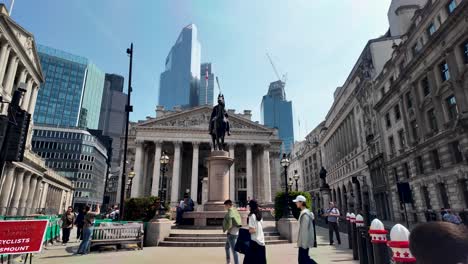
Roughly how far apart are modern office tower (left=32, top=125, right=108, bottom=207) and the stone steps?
8936 cm

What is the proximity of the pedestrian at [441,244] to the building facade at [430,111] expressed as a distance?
17.1 metres

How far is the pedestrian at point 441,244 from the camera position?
1657mm

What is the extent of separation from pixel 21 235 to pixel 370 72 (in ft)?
157

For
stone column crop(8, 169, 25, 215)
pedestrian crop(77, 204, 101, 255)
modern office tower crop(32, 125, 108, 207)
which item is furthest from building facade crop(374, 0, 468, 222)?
modern office tower crop(32, 125, 108, 207)

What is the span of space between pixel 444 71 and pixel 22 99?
156 ft

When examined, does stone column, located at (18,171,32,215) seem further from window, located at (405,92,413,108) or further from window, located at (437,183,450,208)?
window, located at (405,92,413,108)

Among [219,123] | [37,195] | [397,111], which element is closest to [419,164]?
[397,111]

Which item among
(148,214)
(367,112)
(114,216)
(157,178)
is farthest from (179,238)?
(367,112)

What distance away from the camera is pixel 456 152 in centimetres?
2259

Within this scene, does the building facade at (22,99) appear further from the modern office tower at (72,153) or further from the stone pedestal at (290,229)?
the modern office tower at (72,153)

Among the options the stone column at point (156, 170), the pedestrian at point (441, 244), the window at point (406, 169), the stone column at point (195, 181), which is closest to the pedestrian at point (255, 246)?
the pedestrian at point (441, 244)

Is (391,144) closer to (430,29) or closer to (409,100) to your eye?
(409,100)

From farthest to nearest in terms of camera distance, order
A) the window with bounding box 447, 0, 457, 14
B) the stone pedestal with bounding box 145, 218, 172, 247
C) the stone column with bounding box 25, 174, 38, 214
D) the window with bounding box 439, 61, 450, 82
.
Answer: the stone column with bounding box 25, 174, 38, 214 < the window with bounding box 439, 61, 450, 82 < the window with bounding box 447, 0, 457, 14 < the stone pedestal with bounding box 145, 218, 172, 247

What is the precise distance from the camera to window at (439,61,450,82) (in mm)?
23844
